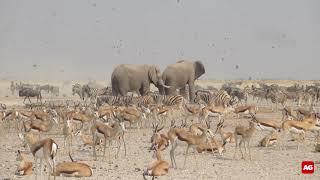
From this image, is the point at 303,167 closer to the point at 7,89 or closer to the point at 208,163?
the point at 208,163

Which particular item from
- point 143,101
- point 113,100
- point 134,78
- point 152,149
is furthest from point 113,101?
point 152,149

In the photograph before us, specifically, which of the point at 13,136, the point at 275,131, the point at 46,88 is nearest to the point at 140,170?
the point at 275,131

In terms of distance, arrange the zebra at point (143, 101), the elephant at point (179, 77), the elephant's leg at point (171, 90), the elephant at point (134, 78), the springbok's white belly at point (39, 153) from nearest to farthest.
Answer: the springbok's white belly at point (39, 153), the zebra at point (143, 101), the elephant at point (134, 78), the elephant's leg at point (171, 90), the elephant at point (179, 77)

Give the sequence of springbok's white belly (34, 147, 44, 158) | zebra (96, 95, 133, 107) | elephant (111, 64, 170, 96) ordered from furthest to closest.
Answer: elephant (111, 64, 170, 96)
zebra (96, 95, 133, 107)
springbok's white belly (34, 147, 44, 158)

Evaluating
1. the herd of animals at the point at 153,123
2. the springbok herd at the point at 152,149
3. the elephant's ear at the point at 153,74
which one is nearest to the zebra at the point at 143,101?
the herd of animals at the point at 153,123

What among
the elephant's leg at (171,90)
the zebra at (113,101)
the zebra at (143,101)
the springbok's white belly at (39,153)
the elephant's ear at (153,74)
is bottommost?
the elephant's leg at (171,90)

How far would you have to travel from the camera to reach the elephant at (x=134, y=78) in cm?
3166

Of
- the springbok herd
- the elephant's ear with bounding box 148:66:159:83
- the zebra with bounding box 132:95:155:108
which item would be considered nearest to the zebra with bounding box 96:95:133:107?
the zebra with bounding box 132:95:155:108

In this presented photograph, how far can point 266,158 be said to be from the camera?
1427 centimetres

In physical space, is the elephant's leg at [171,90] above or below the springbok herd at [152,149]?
below

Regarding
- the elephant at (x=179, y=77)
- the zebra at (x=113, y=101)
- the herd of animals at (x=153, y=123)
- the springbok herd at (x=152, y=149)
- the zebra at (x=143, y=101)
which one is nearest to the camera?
the springbok herd at (x=152, y=149)

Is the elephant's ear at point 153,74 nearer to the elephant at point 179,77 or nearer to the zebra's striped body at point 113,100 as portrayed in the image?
the elephant at point 179,77

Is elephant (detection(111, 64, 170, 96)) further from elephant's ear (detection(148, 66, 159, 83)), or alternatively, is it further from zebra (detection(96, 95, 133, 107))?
zebra (detection(96, 95, 133, 107))

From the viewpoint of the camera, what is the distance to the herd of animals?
12492 millimetres
